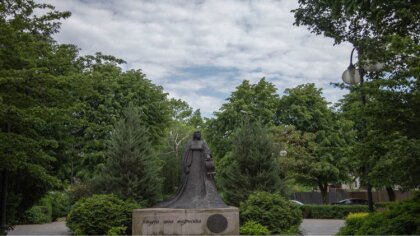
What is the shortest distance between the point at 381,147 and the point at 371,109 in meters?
1.11

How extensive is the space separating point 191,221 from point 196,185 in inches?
58.2

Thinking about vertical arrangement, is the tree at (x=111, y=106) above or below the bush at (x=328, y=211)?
above

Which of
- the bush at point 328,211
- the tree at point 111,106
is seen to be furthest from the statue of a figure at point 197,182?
the bush at point 328,211

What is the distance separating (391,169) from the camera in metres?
11.3

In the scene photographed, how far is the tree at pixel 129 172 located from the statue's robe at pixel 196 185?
4.09 metres

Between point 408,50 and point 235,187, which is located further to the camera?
point 235,187

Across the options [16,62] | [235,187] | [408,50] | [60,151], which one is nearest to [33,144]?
[16,62]

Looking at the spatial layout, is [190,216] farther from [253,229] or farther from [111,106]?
[111,106]

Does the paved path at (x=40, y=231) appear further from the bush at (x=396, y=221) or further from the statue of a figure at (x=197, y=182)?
the bush at (x=396, y=221)

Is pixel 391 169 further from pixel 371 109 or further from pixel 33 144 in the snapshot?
pixel 33 144

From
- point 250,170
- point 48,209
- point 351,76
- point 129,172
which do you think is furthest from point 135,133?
point 48,209

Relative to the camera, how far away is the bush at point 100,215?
16.8m

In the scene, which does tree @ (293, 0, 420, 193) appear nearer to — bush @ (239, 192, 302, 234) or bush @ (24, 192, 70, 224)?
bush @ (239, 192, 302, 234)

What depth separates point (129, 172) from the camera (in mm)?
18859
